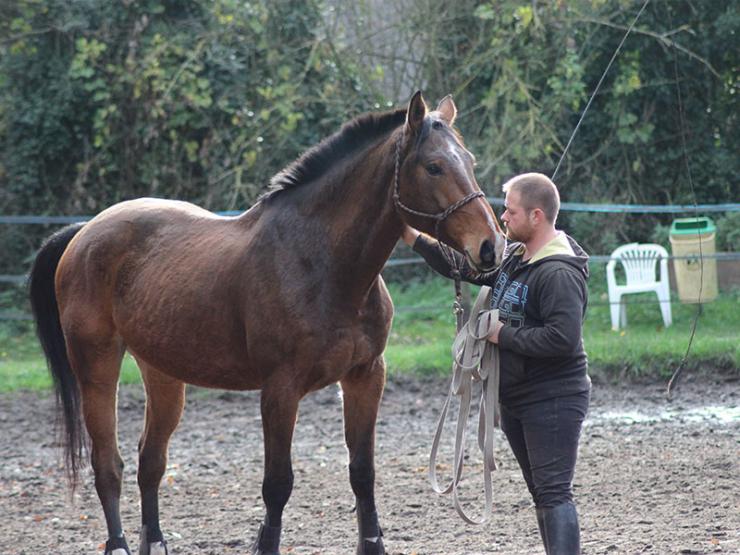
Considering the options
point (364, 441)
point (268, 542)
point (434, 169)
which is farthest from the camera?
point (364, 441)

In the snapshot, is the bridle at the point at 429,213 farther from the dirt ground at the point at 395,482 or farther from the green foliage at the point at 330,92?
the green foliage at the point at 330,92

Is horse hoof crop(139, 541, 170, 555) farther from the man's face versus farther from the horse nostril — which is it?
the man's face

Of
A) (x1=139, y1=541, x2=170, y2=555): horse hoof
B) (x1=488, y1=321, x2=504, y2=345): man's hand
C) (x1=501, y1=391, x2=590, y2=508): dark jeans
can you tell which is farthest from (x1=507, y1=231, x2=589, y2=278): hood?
(x1=139, y1=541, x2=170, y2=555): horse hoof

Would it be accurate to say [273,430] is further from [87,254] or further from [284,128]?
[284,128]

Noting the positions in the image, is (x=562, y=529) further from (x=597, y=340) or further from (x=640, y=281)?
(x=640, y=281)

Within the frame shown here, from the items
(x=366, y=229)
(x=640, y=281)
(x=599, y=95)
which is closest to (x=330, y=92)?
(x=599, y=95)

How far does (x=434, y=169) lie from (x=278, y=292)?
0.84 meters

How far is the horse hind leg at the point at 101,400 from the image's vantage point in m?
5.04

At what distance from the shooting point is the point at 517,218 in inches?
148

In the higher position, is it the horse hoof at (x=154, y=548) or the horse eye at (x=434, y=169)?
the horse eye at (x=434, y=169)

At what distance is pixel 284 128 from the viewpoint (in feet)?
39.4

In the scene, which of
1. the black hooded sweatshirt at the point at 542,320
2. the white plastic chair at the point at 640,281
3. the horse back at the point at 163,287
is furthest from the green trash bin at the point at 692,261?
the black hooded sweatshirt at the point at 542,320

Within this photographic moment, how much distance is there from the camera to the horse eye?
395cm

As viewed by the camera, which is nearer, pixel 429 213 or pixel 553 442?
→ pixel 553 442
